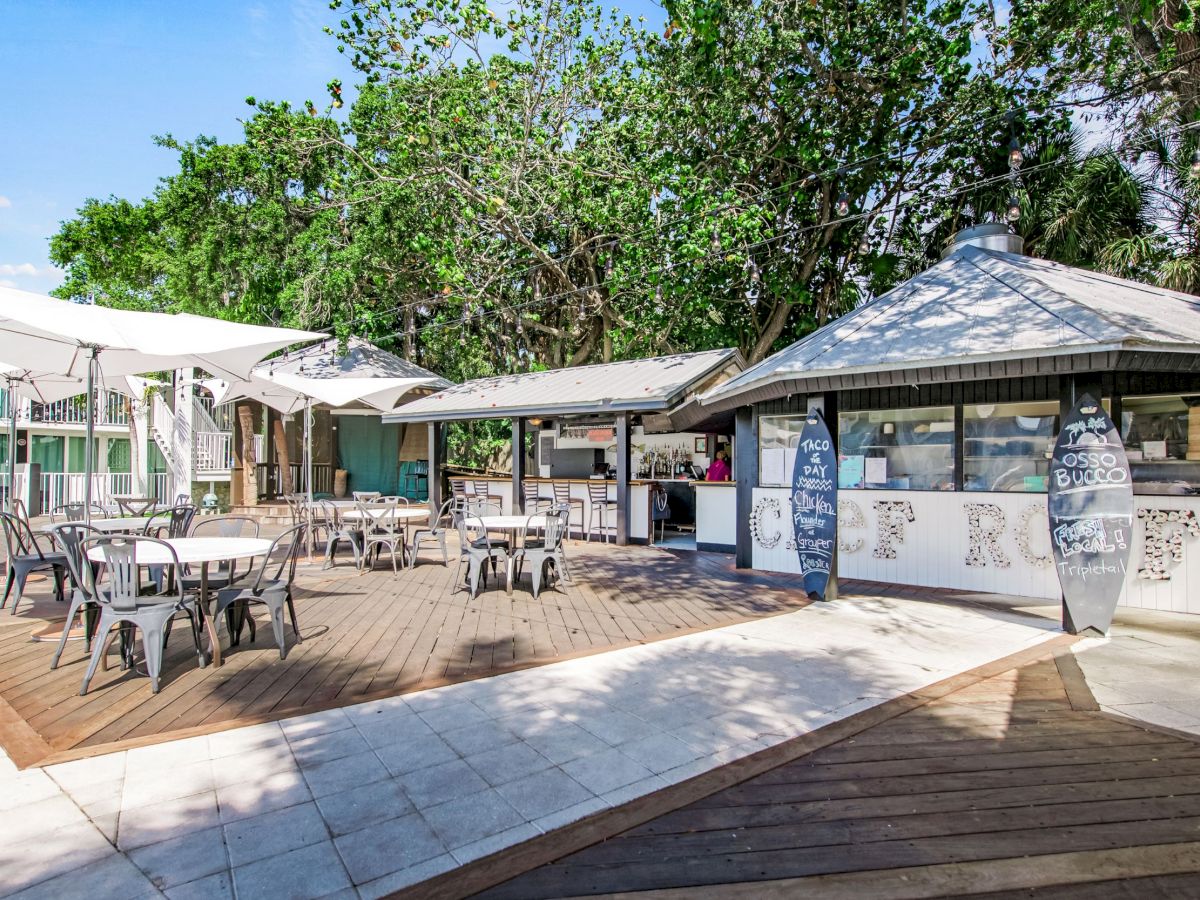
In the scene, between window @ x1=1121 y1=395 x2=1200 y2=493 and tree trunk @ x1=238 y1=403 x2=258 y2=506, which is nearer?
window @ x1=1121 y1=395 x2=1200 y2=493

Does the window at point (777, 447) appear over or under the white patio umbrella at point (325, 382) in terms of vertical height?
under

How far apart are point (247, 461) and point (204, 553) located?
1319 cm

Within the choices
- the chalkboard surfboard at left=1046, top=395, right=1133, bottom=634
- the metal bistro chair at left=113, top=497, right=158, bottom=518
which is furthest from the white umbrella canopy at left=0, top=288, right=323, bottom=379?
the chalkboard surfboard at left=1046, top=395, right=1133, bottom=634

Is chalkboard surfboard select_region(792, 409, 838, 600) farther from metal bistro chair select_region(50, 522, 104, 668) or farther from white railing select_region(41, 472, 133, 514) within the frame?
white railing select_region(41, 472, 133, 514)

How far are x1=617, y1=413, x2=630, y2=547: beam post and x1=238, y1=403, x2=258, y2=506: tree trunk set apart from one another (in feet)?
32.2

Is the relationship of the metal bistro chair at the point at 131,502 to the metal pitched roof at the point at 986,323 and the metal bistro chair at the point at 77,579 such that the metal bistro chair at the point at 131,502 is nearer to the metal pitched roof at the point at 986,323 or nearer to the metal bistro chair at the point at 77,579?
the metal bistro chair at the point at 77,579

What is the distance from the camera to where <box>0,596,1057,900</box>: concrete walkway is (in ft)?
7.56

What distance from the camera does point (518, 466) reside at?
12883mm

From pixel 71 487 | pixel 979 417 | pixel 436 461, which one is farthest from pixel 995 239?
pixel 71 487

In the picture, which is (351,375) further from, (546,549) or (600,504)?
(546,549)

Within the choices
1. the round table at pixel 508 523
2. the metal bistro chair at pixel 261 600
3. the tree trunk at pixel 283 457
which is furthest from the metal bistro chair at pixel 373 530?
the tree trunk at pixel 283 457

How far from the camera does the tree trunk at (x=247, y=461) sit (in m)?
16.1

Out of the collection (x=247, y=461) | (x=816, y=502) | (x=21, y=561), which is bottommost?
(x=21, y=561)

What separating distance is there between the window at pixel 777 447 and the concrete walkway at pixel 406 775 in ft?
13.0
